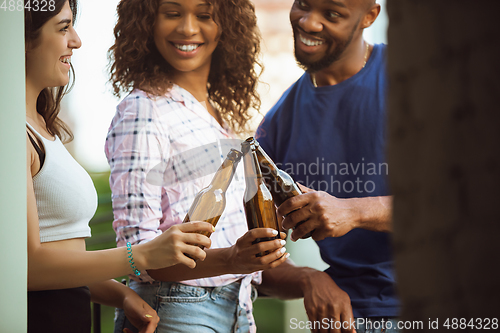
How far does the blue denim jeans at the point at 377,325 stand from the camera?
885mm

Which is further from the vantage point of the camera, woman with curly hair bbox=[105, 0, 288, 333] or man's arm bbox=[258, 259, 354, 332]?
man's arm bbox=[258, 259, 354, 332]

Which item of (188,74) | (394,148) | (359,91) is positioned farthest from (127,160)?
(394,148)

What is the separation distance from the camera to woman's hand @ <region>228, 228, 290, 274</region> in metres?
0.73

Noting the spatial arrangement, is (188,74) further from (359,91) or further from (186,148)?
(359,91)

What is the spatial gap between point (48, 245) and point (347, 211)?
0.53 meters

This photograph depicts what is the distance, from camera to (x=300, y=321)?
36.7 inches

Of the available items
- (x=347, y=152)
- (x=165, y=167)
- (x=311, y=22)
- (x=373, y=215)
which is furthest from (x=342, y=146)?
(x=165, y=167)

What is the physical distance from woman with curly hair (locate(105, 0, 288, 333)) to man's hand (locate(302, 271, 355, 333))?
0.13 m

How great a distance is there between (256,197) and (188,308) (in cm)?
25

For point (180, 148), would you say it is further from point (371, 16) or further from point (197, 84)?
point (371, 16)

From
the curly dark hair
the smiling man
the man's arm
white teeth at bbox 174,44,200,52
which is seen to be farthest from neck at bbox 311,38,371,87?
the man's arm

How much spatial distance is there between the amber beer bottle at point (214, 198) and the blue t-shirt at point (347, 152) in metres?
0.19

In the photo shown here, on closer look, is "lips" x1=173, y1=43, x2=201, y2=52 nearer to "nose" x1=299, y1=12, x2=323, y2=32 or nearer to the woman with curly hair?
the woman with curly hair

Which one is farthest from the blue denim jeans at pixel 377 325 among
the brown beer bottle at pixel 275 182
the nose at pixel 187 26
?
the nose at pixel 187 26
